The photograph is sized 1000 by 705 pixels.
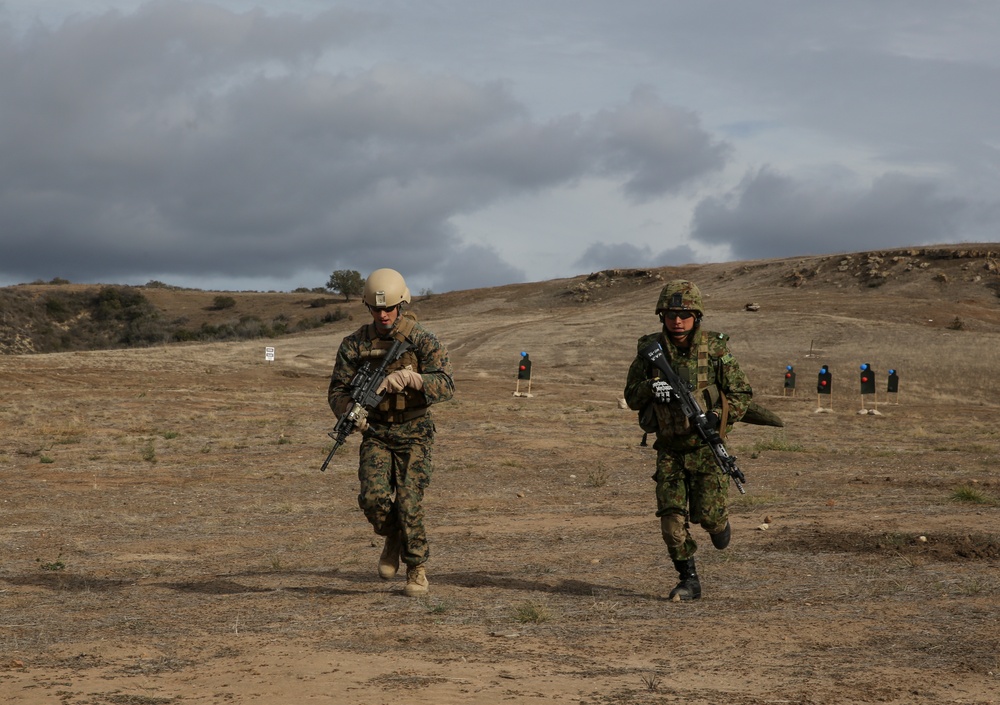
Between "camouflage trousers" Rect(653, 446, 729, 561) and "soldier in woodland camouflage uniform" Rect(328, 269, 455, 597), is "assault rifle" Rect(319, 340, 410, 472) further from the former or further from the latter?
"camouflage trousers" Rect(653, 446, 729, 561)

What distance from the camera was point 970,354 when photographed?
1750 inches

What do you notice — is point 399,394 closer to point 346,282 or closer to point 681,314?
point 681,314

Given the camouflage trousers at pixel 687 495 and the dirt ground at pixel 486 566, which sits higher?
the camouflage trousers at pixel 687 495

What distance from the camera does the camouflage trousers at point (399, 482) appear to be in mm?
8250

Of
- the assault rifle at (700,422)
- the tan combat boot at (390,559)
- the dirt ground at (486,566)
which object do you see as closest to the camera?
the dirt ground at (486,566)

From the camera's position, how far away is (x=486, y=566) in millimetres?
9922

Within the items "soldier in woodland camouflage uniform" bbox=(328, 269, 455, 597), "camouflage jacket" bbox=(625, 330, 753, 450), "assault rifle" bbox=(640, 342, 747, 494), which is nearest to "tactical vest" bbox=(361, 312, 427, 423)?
"soldier in woodland camouflage uniform" bbox=(328, 269, 455, 597)

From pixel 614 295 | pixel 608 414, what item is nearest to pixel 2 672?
pixel 608 414

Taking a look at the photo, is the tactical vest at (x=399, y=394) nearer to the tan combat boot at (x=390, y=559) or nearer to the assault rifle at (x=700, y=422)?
the tan combat boot at (x=390, y=559)

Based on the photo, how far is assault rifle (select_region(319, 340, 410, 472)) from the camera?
8078 millimetres

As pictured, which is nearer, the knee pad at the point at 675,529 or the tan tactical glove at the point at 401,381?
the knee pad at the point at 675,529

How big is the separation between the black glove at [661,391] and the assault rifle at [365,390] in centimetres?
182

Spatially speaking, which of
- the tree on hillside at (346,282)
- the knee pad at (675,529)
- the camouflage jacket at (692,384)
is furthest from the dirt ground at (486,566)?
the tree on hillside at (346,282)

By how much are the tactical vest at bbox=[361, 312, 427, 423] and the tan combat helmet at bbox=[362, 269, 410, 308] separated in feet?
0.73
